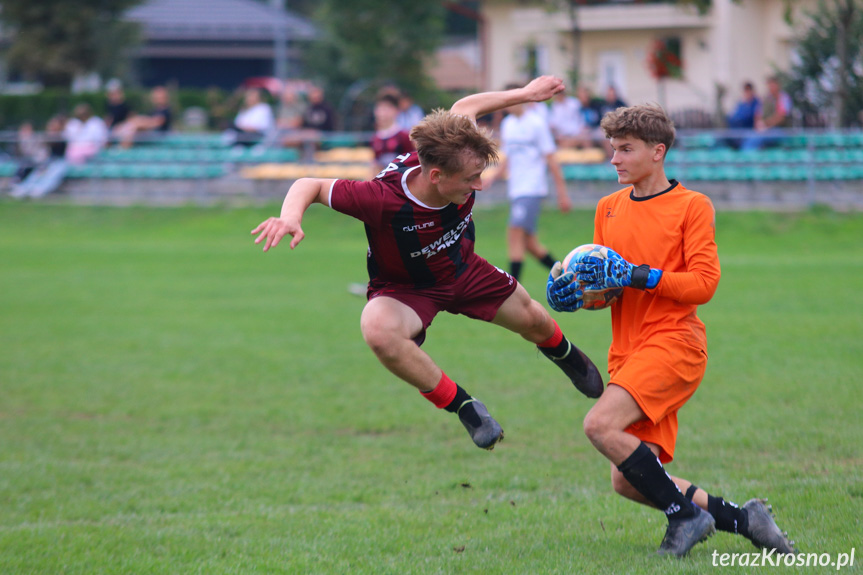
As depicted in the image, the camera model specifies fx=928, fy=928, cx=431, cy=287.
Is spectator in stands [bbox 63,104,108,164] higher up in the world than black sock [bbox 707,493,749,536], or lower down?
lower down

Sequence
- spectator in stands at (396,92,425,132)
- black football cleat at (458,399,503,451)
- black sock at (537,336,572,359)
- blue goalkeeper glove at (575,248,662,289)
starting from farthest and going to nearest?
spectator in stands at (396,92,425,132) → black sock at (537,336,572,359) → black football cleat at (458,399,503,451) → blue goalkeeper glove at (575,248,662,289)

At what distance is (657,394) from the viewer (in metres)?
3.87

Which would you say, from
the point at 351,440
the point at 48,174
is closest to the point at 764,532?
the point at 351,440

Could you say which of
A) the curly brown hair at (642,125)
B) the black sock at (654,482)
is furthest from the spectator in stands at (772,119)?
the black sock at (654,482)

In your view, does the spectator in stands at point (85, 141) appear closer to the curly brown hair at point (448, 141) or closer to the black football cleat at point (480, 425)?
the curly brown hair at point (448, 141)

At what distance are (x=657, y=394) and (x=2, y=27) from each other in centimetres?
3425

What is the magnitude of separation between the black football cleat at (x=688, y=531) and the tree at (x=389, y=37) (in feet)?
79.4

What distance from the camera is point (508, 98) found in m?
4.95

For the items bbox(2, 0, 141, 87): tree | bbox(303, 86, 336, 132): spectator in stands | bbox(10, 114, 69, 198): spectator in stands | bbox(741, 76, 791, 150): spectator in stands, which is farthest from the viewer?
bbox(2, 0, 141, 87): tree

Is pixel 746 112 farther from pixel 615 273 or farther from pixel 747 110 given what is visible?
pixel 615 273

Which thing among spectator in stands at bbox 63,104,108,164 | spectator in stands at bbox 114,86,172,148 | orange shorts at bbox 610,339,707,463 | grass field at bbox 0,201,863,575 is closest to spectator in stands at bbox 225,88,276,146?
spectator in stands at bbox 114,86,172,148

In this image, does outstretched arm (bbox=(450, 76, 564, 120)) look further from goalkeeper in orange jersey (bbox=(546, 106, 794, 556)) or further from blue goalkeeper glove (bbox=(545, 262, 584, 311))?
blue goalkeeper glove (bbox=(545, 262, 584, 311))

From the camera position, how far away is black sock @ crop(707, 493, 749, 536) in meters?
4.03

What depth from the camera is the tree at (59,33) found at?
101 feet
